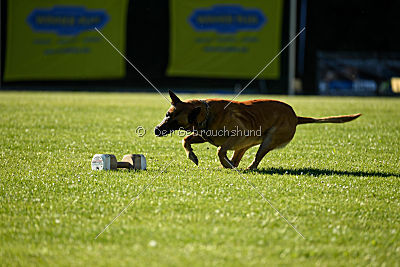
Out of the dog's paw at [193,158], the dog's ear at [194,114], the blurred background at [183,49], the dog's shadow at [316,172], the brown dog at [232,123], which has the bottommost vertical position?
the blurred background at [183,49]

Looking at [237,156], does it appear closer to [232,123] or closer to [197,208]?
[232,123]

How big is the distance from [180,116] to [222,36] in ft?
87.5

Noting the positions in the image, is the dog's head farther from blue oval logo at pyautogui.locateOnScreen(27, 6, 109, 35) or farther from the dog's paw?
blue oval logo at pyautogui.locateOnScreen(27, 6, 109, 35)

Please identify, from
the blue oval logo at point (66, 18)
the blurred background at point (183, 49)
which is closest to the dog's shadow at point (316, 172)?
the blurred background at point (183, 49)

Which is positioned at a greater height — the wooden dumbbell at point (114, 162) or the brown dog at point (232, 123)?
the brown dog at point (232, 123)

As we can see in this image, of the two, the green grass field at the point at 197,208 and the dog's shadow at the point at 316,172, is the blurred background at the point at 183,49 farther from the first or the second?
the dog's shadow at the point at 316,172

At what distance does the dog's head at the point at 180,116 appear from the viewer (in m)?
7.77

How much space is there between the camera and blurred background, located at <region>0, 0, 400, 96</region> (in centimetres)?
3372

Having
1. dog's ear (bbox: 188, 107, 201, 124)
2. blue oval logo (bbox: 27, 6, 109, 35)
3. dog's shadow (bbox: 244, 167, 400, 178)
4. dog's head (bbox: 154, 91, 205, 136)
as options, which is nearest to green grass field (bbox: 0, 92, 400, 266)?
dog's shadow (bbox: 244, 167, 400, 178)

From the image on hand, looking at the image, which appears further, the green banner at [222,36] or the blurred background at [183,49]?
the blurred background at [183,49]

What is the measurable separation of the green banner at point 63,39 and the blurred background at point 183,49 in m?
0.06

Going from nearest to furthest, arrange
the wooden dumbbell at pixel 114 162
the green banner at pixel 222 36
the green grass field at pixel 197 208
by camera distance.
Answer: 1. the green grass field at pixel 197 208
2. the wooden dumbbell at pixel 114 162
3. the green banner at pixel 222 36

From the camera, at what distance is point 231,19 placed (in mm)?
33875

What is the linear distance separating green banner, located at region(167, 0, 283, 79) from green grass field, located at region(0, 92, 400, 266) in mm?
22943
